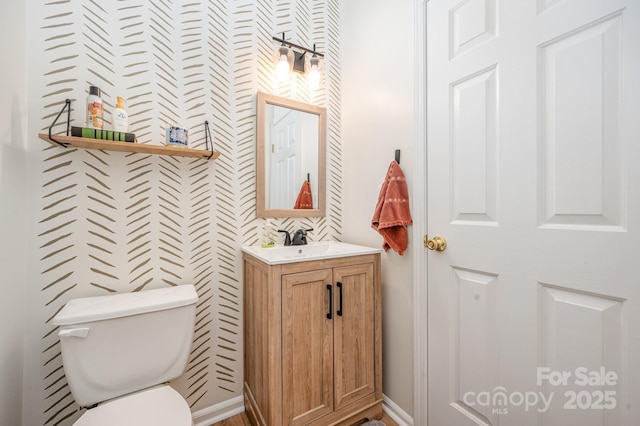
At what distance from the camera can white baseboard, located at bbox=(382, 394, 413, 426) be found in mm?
1507

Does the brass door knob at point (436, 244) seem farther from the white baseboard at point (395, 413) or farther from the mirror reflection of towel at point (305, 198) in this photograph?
the white baseboard at point (395, 413)

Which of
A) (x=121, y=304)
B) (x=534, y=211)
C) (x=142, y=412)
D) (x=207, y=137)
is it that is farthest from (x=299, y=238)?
(x=534, y=211)

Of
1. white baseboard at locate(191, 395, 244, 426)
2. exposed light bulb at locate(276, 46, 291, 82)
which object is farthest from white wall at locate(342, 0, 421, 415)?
white baseboard at locate(191, 395, 244, 426)

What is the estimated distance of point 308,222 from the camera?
1.94 metres

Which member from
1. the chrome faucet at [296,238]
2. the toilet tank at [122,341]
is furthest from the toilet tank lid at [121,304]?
the chrome faucet at [296,238]

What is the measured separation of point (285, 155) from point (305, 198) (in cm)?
33

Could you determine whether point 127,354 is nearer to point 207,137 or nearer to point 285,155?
point 207,137

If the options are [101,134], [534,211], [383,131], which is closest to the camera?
[534,211]

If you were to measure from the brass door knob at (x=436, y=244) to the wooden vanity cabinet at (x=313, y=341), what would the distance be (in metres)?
0.33

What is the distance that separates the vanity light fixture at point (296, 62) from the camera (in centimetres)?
173

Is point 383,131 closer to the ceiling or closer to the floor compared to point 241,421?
closer to the ceiling

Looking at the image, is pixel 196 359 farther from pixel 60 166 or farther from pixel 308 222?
pixel 60 166

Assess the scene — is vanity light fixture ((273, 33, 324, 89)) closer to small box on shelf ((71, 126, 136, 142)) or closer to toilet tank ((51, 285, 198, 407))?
small box on shelf ((71, 126, 136, 142))

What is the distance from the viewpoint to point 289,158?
1846mm
